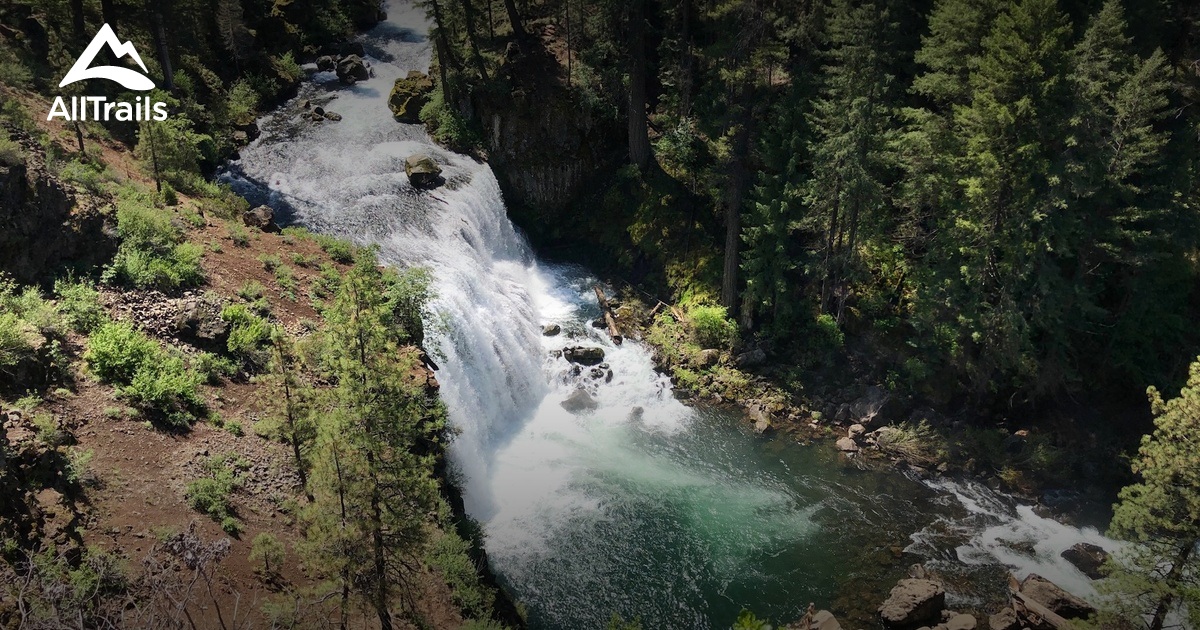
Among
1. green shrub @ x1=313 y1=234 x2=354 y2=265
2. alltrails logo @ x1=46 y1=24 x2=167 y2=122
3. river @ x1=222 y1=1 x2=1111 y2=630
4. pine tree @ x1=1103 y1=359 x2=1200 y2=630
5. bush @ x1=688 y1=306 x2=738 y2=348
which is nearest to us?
pine tree @ x1=1103 y1=359 x2=1200 y2=630

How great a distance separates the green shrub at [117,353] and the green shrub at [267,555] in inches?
245

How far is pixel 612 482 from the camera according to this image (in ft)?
83.9

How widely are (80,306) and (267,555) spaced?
913 cm

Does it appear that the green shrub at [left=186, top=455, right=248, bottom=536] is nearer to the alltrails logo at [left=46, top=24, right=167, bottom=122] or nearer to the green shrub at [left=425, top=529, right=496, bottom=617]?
the green shrub at [left=425, top=529, right=496, bottom=617]

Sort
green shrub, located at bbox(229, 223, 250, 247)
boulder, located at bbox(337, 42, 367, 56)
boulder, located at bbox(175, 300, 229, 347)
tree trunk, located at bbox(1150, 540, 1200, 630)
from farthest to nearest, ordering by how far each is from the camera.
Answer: boulder, located at bbox(337, 42, 367, 56), green shrub, located at bbox(229, 223, 250, 247), boulder, located at bbox(175, 300, 229, 347), tree trunk, located at bbox(1150, 540, 1200, 630)

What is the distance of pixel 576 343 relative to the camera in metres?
32.2

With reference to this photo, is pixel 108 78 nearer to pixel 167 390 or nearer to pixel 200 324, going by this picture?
pixel 200 324

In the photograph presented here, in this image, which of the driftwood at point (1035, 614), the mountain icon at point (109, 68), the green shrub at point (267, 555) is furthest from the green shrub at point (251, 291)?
the driftwood at point (1035, 614)

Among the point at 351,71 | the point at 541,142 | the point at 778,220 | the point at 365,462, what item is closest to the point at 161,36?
the point at 351,71

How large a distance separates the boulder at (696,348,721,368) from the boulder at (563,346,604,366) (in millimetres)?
4490

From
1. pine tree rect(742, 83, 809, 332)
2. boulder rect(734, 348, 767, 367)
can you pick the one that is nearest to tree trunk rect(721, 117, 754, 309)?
pine tree rect(742, 83, 809, 332)

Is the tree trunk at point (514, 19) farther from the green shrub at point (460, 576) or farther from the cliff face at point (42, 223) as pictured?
the green shrub at point (460, 576)

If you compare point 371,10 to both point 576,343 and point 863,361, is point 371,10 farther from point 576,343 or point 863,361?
point 863,361

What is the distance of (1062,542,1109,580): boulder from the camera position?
22.8 m
